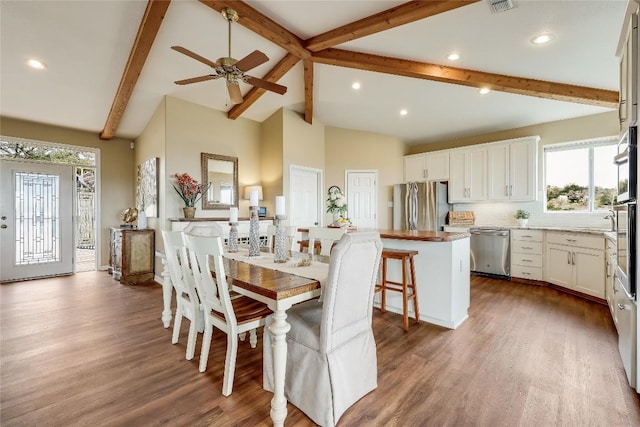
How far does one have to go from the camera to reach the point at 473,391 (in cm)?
183

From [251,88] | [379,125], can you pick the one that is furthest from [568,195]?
[251,88]

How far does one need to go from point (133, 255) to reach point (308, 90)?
13.0 ft

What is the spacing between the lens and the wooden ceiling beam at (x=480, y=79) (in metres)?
3.45

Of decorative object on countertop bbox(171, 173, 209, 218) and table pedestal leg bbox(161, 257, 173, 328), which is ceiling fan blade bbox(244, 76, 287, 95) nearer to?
table pedestal leg bbox(161, 257, 173, 328)

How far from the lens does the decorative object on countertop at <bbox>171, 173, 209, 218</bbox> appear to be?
4461 millimetres

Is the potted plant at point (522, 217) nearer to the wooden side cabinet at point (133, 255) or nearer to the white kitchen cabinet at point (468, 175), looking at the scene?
the white kitchen cabinet at point (468, 175)

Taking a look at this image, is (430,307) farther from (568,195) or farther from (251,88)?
(251,88)

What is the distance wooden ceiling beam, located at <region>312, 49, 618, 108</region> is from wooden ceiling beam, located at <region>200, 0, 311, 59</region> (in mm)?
528

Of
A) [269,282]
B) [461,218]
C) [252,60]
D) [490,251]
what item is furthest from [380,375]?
[461,218]

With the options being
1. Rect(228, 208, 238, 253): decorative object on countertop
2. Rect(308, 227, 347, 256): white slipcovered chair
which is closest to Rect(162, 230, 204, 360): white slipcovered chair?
Rect(228, 208, 238, 253): decorative object on countertop

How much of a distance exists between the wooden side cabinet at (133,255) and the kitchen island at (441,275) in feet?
13.3

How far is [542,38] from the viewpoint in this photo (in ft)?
9.12

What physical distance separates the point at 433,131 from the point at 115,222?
22.0 ft

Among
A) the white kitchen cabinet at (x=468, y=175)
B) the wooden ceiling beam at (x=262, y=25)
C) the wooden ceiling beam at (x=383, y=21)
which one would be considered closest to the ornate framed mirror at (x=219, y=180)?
the wooden ceiling beam at (x=262, y=25)
